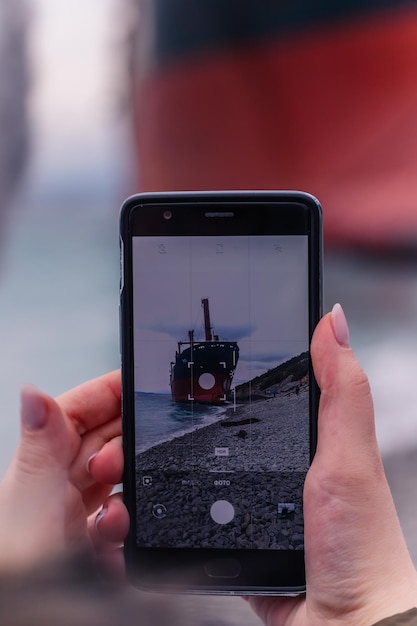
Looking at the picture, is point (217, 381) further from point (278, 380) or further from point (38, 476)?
point (38, 476)

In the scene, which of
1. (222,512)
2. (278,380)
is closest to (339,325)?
(278,380)

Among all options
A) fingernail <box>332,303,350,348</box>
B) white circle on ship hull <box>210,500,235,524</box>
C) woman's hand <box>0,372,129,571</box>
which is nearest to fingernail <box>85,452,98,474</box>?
woman's hand <box>0,372,129,571</box>

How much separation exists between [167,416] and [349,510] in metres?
0.18

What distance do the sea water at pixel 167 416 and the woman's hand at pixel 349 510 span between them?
0.11m

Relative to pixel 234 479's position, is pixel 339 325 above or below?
above

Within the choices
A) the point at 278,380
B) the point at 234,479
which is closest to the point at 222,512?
the point at 234,479

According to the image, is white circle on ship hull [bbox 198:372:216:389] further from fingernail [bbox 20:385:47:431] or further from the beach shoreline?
fingernail [bbox 20:385:47:431]

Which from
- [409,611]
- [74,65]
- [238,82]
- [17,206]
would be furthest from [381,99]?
[409,611]

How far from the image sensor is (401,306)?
889 mm

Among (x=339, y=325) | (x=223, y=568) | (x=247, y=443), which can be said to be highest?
(x=339, y=325)

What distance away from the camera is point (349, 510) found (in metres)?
0.49

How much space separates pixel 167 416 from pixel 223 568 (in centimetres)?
15

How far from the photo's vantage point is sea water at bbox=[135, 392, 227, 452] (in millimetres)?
556

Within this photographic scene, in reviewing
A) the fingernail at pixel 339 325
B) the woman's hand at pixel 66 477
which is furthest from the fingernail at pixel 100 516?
the fingernail at pixel 339 325
